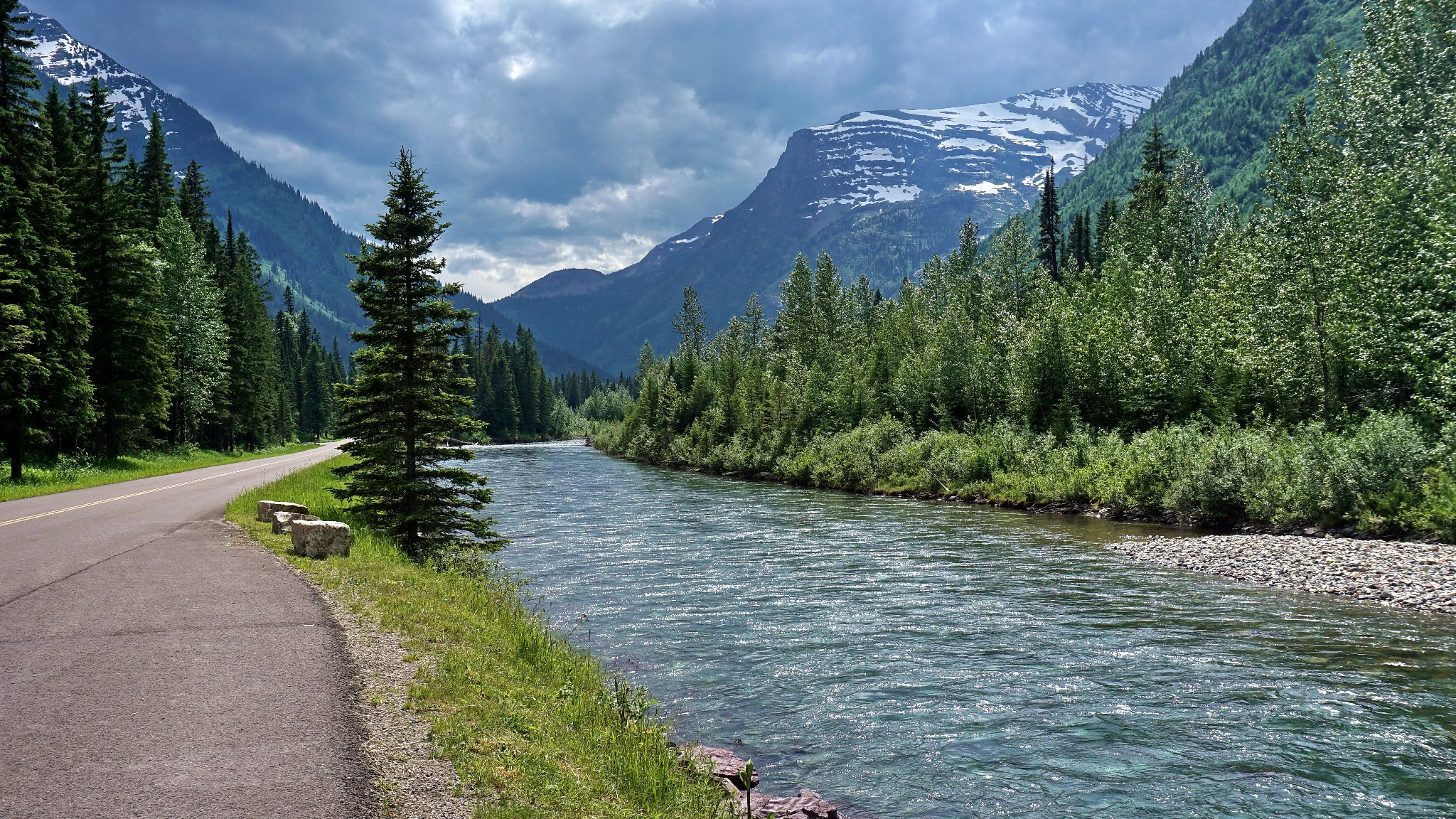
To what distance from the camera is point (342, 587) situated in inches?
556

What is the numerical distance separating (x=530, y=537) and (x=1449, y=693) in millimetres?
26791

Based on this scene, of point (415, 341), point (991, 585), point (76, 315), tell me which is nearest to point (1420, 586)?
point (991, 585)

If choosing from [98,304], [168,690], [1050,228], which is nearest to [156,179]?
[98,304]

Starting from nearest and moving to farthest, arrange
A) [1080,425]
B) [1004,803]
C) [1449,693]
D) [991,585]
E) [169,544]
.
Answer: [1004,803]
[1449,693]
[169,544]
[991,585]
[1080,425]

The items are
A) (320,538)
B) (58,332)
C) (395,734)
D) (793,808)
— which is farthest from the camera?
(58,332)

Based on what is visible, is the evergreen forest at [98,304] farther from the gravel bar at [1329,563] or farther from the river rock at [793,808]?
the gravel bar at [1329,563]

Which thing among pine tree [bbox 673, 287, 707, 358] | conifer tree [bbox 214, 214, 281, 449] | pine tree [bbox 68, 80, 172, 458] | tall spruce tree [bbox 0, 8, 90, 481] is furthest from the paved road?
pine tree [bbox 673, 287, 707, 358]

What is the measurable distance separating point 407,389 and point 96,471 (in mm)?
28333

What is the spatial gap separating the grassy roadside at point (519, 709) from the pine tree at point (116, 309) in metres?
38.7

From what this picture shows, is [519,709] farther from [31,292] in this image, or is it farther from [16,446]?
[31,292]

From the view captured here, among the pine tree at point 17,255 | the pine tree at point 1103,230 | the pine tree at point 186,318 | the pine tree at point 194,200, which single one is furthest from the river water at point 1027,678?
the pine tree at point 1103,230

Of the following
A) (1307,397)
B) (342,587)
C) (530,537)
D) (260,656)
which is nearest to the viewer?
(260,656)

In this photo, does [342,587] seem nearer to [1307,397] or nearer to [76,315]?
[76,315]

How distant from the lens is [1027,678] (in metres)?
13.4
